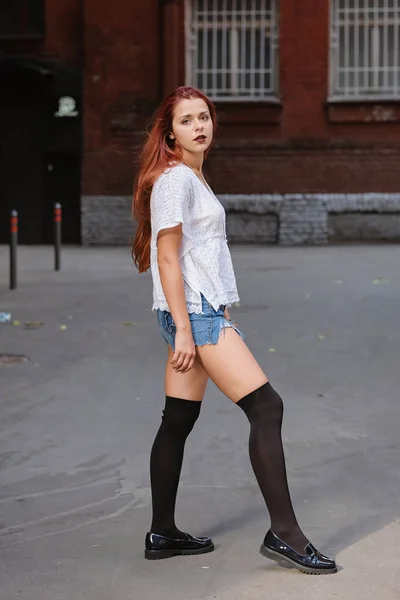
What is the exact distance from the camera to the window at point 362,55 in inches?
882

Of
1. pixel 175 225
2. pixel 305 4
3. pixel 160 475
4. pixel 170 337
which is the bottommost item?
pixel 160 475

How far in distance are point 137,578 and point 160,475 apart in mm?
434

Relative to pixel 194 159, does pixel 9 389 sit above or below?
below

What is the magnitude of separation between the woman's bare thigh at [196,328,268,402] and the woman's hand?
0.07 m

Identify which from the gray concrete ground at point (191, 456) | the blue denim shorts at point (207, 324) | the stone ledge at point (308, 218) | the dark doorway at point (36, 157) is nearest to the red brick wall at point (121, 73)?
the dark doorway at point (36, 157)

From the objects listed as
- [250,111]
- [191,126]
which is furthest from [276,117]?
[191,126]

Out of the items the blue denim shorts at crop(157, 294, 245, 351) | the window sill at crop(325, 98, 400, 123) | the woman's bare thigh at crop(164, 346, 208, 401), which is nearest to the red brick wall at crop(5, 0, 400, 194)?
the window sill at crop(325, 98, 400, 123)

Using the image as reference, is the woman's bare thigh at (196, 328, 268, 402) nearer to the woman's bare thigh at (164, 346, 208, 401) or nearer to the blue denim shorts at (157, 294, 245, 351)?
the blue denim shorts at (157, 294, 245, 351)

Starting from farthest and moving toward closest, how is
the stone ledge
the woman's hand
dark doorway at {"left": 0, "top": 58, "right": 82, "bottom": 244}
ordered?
dark doorway at {"left": 0, "top": 58, "right": 82, "bottom": 244}, the stone ledge, the woman's hand

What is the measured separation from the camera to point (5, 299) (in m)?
13.5

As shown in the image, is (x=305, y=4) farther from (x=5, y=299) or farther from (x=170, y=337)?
(x=170, y=337)

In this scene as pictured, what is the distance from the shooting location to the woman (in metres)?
4.31

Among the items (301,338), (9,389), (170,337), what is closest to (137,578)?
(170,337)

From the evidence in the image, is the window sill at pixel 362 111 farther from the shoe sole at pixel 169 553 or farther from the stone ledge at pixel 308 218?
the shoe sole at pixel 169 553
